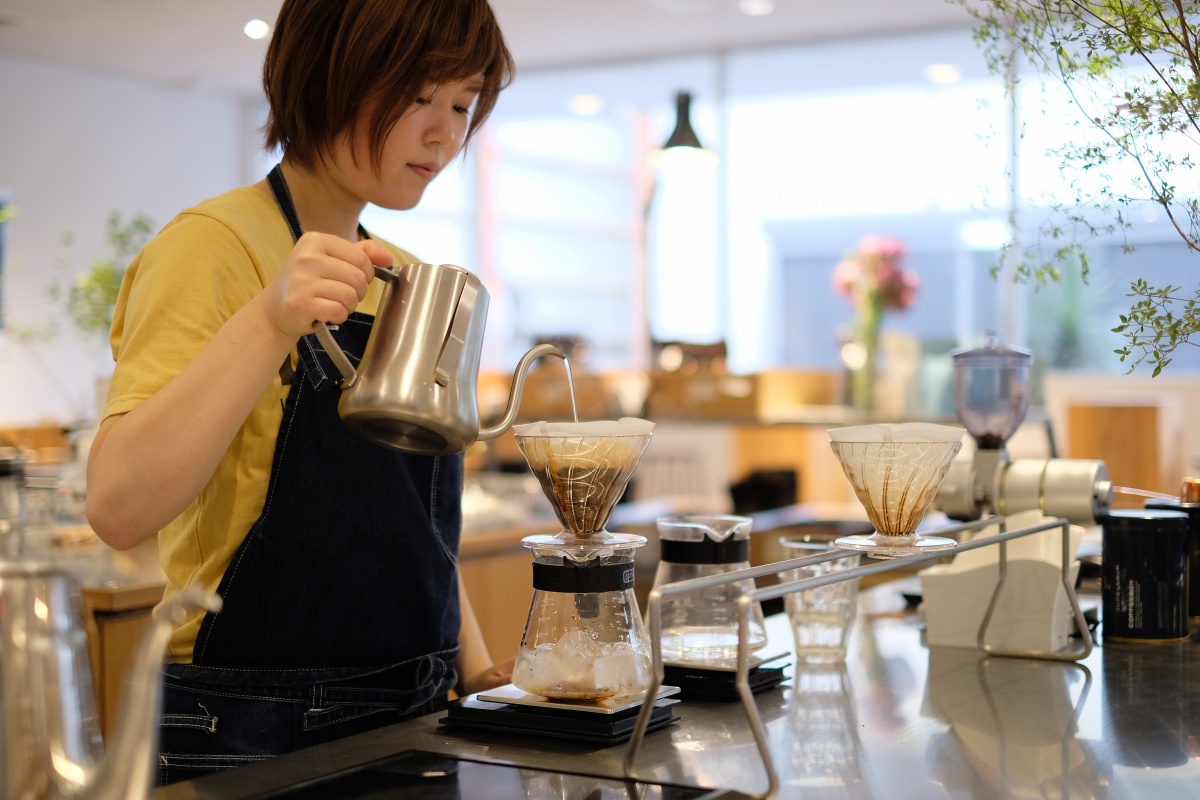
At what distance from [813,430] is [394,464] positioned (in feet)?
15.2

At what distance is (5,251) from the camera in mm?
7391

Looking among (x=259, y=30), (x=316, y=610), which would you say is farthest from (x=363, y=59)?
(x=259, y=30)

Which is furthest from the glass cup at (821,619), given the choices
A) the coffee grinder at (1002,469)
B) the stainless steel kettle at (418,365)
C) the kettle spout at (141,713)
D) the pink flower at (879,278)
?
the pink flower at (879,278)

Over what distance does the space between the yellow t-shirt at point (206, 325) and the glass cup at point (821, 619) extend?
25.5 inches

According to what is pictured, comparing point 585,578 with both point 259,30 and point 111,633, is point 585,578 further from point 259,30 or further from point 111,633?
point 259,30

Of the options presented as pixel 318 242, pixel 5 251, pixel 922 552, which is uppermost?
pixel 5 251

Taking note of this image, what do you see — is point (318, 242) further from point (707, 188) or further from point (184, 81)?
point (184, 81)

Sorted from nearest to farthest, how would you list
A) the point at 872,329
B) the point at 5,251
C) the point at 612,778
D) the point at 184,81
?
the point at 612,778, the point at 872,329, the point at 5,251, the point at 184,81

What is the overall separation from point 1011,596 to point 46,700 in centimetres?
120

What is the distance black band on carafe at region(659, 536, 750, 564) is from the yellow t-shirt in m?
0.45

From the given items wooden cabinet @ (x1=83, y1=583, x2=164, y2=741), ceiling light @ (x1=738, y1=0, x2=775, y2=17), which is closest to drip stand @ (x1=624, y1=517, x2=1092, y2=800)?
wooden cabinet @ (x1=83, y1=583, x2=164, y2=741)

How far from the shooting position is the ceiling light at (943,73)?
7.33m

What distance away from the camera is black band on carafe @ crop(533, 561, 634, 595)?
1.10 meters

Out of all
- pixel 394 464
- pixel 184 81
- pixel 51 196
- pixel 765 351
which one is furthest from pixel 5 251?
pixel 394 464
